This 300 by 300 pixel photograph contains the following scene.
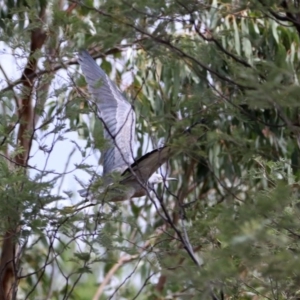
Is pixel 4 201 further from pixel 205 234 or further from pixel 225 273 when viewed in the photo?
pixel 225 273

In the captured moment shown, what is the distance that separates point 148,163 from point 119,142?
0.65m

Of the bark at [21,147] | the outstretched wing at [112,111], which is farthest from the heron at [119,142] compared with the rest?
the bark at [21,147]

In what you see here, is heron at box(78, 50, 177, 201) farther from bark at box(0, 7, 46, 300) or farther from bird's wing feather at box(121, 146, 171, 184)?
bark at box(0, 7, 46, 300)

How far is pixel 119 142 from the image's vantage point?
4410 mm

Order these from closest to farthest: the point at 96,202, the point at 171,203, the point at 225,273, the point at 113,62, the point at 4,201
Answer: the point at 225,273 → the point at 4,201 → the point at 96,202 → the point at 113,62 → the point at 171,203

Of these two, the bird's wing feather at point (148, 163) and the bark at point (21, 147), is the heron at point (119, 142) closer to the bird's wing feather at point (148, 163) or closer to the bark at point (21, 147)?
the bird's wing feather at point (148, 163)

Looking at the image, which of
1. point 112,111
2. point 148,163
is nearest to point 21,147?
point 148,163

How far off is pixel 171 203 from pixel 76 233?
3.72m

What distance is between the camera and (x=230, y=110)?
3.41 m

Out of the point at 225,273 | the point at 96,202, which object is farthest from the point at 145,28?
the point at 225,273

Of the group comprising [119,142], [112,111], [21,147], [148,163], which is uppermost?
[112,111]

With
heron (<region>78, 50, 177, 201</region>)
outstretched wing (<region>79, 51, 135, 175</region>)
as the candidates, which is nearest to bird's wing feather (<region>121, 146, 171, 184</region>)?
heron (<region>78, 50, 177, 201</region>)

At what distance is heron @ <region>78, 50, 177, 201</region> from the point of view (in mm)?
3621

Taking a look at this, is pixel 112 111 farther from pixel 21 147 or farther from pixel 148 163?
pixel 21 147
